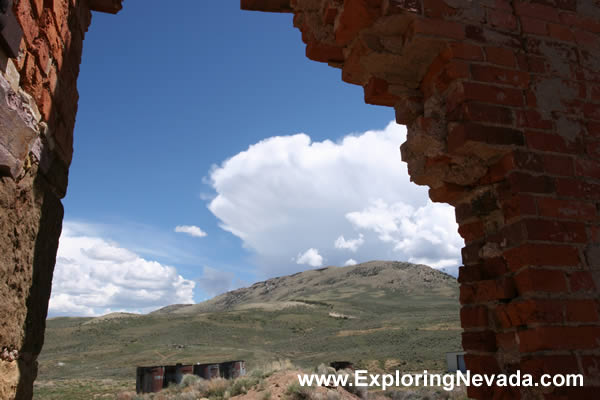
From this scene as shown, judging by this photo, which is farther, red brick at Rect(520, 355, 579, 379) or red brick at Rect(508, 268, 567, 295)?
red brick at Rect(508, 268, 567, 295)

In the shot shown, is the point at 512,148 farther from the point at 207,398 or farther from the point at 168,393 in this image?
the point at 168,393

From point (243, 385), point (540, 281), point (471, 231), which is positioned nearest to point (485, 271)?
point (471, 231)

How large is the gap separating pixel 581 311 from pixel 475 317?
0.53 metres

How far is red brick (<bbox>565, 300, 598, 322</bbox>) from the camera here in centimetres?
230

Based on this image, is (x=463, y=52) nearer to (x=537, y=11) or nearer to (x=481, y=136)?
(x=481, y=136)

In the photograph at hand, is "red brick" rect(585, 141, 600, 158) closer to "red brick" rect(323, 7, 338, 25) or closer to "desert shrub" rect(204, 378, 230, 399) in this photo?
"red brick" rect(323, 7, 338, 25)

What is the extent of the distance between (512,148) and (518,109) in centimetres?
28

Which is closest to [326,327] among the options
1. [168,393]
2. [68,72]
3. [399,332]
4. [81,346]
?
[399,332]

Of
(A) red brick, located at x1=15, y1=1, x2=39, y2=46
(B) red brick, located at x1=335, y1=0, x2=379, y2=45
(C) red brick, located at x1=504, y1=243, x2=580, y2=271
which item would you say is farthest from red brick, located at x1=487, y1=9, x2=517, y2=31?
(A) red brick, located at x1=15, y1=1, x2=39, y2=46

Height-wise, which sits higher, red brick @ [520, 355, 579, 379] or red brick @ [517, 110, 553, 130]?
red brick @ [517, 110, 553, 130]

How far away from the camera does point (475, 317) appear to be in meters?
2.63

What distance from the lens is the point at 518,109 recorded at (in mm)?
2670

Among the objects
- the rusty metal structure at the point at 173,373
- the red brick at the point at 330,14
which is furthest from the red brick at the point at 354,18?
the rusty metal structure at the point at 173,373

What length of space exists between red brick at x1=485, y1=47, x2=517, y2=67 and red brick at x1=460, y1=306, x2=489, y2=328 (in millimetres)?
1472
